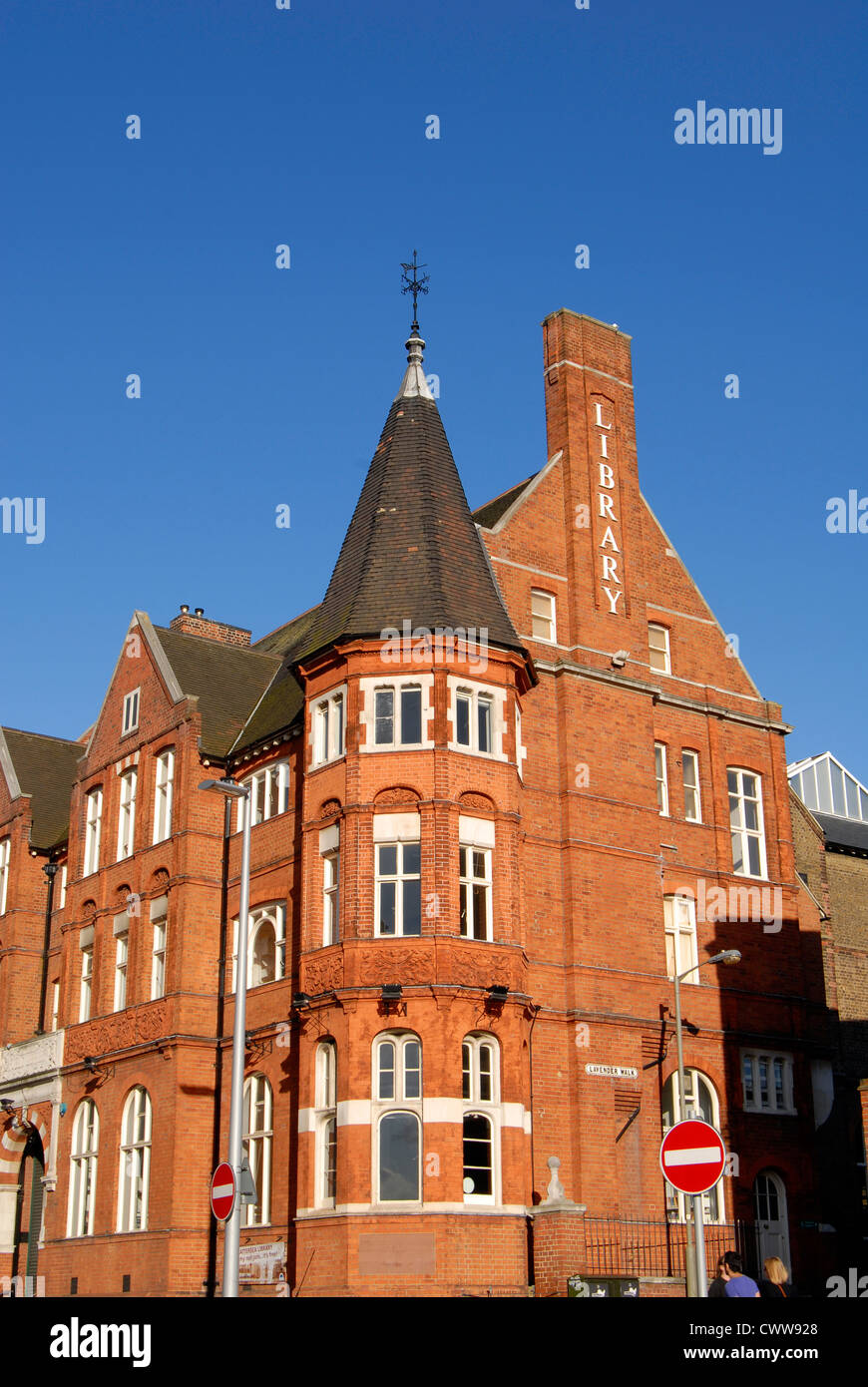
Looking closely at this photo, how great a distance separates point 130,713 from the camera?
40781mm

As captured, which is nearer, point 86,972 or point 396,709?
point 396,709

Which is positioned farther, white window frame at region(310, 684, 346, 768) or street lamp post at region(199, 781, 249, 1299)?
white window frame at region(310, 684, 346, 768)

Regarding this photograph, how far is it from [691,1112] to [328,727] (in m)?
12.2

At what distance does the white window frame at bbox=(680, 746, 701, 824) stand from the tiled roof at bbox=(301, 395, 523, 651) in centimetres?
742

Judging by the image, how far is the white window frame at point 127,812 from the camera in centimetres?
3981

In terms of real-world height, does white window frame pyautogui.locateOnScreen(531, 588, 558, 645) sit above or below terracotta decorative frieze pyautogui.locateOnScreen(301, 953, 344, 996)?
above

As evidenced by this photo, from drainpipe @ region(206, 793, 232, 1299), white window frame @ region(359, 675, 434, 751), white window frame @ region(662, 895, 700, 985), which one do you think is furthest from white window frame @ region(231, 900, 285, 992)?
white window frame @ region(662, 895, 700, 985)

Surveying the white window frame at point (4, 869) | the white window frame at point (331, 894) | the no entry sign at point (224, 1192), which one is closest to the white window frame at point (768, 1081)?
the white window frame at point (331, 894)

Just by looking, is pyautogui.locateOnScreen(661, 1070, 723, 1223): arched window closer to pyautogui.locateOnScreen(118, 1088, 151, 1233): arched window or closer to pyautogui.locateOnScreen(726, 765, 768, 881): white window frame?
pyautogui.locateOnScreen(726, 765, 768, 881): white window frame

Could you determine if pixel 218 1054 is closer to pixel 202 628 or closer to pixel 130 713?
pixel 130 713

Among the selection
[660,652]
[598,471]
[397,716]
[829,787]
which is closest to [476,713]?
[397,716]

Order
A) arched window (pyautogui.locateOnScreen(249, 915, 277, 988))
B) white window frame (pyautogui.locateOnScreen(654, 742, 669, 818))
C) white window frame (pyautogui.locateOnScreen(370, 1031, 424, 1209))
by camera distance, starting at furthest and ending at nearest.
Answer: white window frame (pyautogui.locateOnScreen(654, 742, 669, 818))
arched window (pyautogui.locateOnScreen(249, 915, 277, 988))
white window frame (pyautogui.locateOnScreen(370, 1031, 424, 1209))

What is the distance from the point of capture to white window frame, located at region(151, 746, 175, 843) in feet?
125

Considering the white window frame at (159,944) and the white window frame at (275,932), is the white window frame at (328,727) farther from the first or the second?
the white window frame at (159,944)
